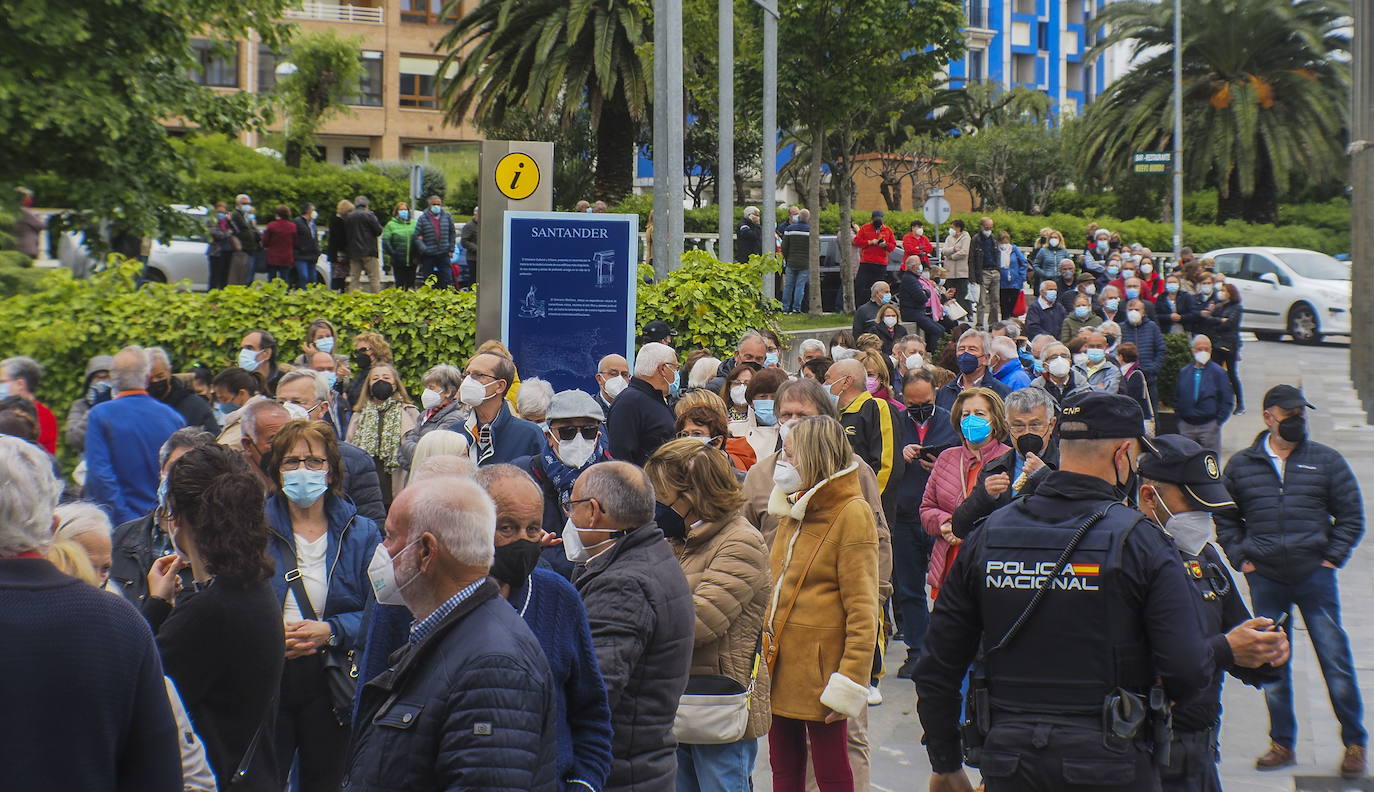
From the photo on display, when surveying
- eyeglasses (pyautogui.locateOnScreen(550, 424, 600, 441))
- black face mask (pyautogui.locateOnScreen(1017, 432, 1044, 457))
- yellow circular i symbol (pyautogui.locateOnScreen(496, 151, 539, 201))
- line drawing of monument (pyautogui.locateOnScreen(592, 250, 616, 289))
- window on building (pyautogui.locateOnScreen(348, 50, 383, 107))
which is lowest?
black face mask (pyautogui.locateOnScreen(1017, 432, 1044, 457))

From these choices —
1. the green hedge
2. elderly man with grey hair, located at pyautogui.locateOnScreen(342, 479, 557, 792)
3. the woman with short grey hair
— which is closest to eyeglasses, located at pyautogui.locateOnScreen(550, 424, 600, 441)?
the woman with short grey hair

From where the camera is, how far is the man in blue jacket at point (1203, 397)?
15953mm

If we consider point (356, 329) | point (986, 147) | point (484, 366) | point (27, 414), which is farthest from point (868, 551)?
point (986, 147)

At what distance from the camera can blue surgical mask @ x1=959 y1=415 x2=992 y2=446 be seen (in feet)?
27.6

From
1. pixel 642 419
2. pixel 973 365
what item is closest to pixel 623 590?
pixel 642 419

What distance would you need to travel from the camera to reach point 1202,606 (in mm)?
4723

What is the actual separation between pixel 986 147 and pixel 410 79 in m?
23.0

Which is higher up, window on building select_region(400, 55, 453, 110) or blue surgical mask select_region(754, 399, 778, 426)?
window on building select_region(400, 55, 453, 110)

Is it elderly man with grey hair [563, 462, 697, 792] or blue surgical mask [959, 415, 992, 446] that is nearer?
elderly man with grey hair [563, 462, 697, 792]

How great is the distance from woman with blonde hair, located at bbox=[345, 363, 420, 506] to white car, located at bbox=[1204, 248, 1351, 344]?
959 inches

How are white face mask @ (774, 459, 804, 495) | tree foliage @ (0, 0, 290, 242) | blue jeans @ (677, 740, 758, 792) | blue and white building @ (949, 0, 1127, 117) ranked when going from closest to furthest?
blue jeans @ (677, 740, 758, 792) → white face mask @ (774, 459, 804, 495) → tree foliage @ (0, 0, 290, 242) → blue and white building @ (949, 0, 1127, 117)

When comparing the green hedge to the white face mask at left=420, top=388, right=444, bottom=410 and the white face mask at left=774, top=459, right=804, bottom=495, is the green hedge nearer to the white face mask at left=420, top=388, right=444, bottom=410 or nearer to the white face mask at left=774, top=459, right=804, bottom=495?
the white face mask at left=420, top=388, right=444, bottom=410

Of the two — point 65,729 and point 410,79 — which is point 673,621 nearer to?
point 65,729

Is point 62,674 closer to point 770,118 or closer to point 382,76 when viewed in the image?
point 770,118
